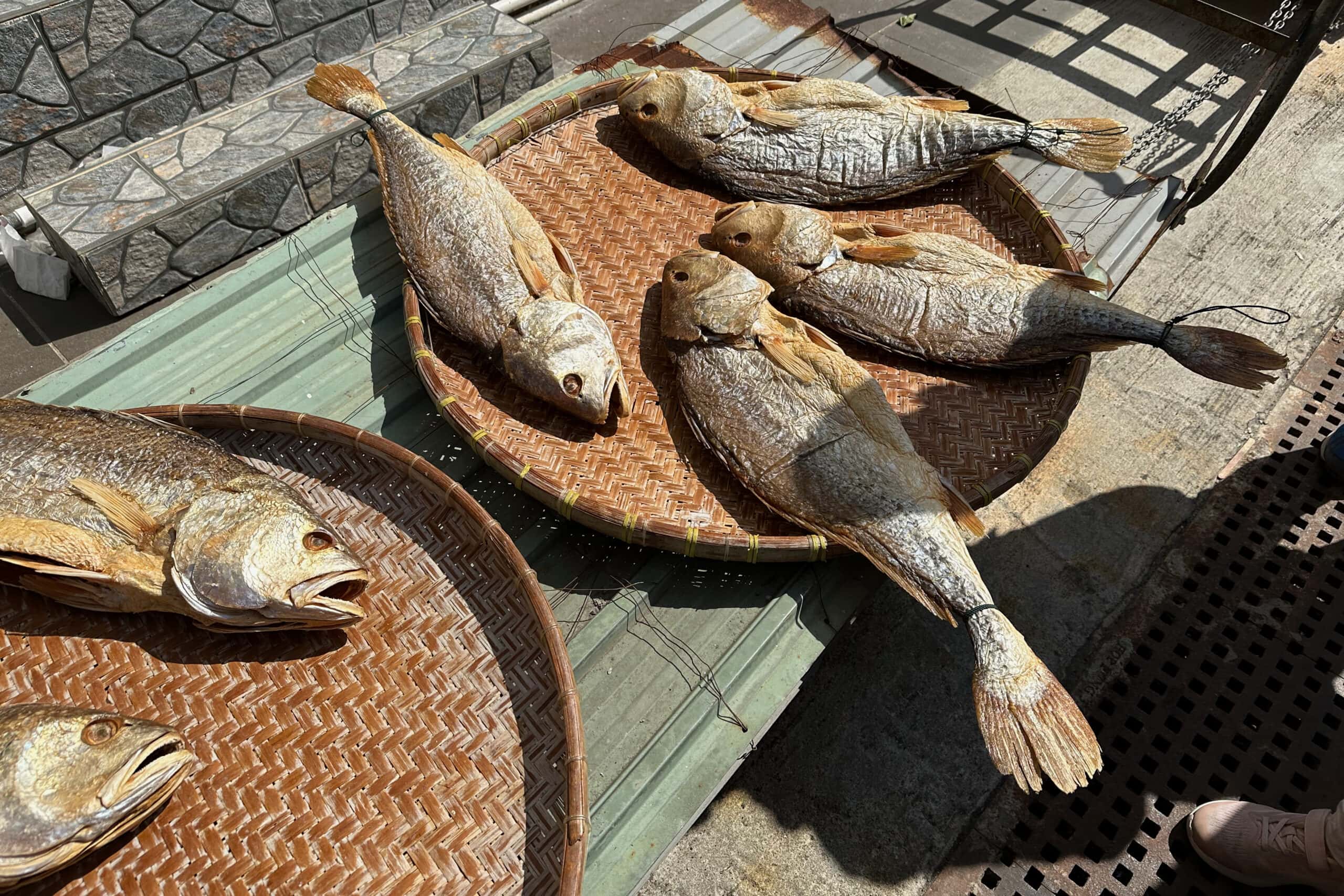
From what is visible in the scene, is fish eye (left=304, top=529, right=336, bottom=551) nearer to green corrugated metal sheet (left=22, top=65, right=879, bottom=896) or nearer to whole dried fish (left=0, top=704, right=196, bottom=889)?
whole dried fish (left=0, top=704, right=196, bottom=889)

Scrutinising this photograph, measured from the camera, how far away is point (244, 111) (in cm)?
477

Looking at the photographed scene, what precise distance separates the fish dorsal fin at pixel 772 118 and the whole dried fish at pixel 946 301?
21.5 inches

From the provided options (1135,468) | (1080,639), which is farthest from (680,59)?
(1080,639)

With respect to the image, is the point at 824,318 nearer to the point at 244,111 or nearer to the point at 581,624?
the point at 581,624

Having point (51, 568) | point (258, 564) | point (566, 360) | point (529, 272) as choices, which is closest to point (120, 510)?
point (51, 568)

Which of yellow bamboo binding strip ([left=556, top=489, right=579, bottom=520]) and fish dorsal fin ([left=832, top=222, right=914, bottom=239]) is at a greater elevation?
fish dorsal fin ([left=832, top=222, right=914, bottom=239])

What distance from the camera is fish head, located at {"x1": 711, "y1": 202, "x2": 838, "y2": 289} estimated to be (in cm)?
351

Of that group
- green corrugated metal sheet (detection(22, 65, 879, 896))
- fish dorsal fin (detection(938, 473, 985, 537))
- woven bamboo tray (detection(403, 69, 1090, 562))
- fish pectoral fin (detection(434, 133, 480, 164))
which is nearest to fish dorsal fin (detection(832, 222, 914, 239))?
woven bamboo tray (detection(403, 69, 1090, 562))

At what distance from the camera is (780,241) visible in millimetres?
3512

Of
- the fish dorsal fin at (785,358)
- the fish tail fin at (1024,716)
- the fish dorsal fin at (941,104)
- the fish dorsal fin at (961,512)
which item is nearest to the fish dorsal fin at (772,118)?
the fish dorsal fin at (941,104)

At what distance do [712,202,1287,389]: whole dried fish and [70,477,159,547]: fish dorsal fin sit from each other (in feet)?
7.90

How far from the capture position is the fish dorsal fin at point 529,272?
327cm

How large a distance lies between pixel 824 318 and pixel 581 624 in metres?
1.63

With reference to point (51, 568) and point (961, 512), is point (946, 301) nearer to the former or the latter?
point (961, 512)
